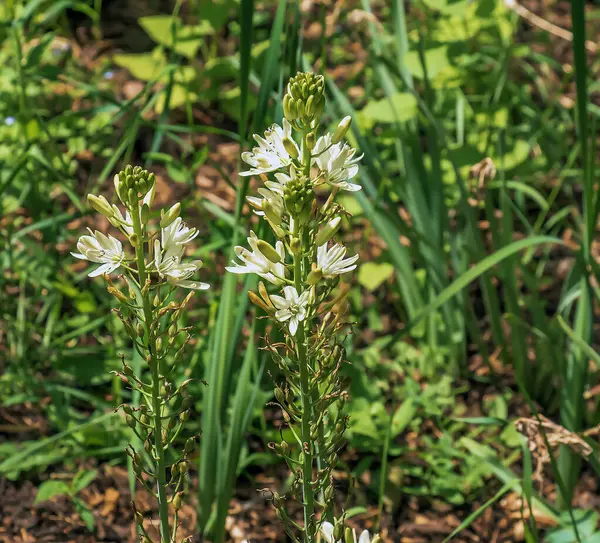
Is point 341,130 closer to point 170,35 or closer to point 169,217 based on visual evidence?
point 169,217

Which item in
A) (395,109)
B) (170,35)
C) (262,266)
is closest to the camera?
(262,266)

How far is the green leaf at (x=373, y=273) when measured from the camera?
11.1 feet

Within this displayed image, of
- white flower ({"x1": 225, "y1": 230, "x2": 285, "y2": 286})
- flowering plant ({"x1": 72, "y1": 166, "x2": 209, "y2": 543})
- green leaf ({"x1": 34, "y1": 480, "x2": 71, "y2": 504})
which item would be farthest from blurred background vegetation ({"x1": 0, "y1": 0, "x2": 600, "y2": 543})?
white flower ({"x1": 225, "y1": 230, "x2": 285, "y2": 286})

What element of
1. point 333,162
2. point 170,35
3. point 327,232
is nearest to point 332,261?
point 327,232

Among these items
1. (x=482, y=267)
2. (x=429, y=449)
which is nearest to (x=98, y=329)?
(x=429, y=449)

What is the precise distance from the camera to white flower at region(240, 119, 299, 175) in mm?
1694

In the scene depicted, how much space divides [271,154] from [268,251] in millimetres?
226

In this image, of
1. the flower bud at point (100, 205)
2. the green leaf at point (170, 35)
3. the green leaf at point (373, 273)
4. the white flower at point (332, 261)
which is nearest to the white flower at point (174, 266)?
the flower bud at point (100, 205)

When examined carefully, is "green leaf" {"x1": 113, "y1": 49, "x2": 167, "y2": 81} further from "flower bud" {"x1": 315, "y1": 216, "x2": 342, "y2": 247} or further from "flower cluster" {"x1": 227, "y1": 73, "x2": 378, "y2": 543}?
"flower bud" {"x1": 315, "y1": 216, "x2": 342, "y2": 247}

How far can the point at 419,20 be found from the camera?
446 cm

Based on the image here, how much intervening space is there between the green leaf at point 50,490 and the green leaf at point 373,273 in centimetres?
127

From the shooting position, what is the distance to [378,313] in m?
3.61

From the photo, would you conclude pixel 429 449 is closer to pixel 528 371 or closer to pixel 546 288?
pixel 528 371

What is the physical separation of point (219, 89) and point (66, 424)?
1.90 meters
